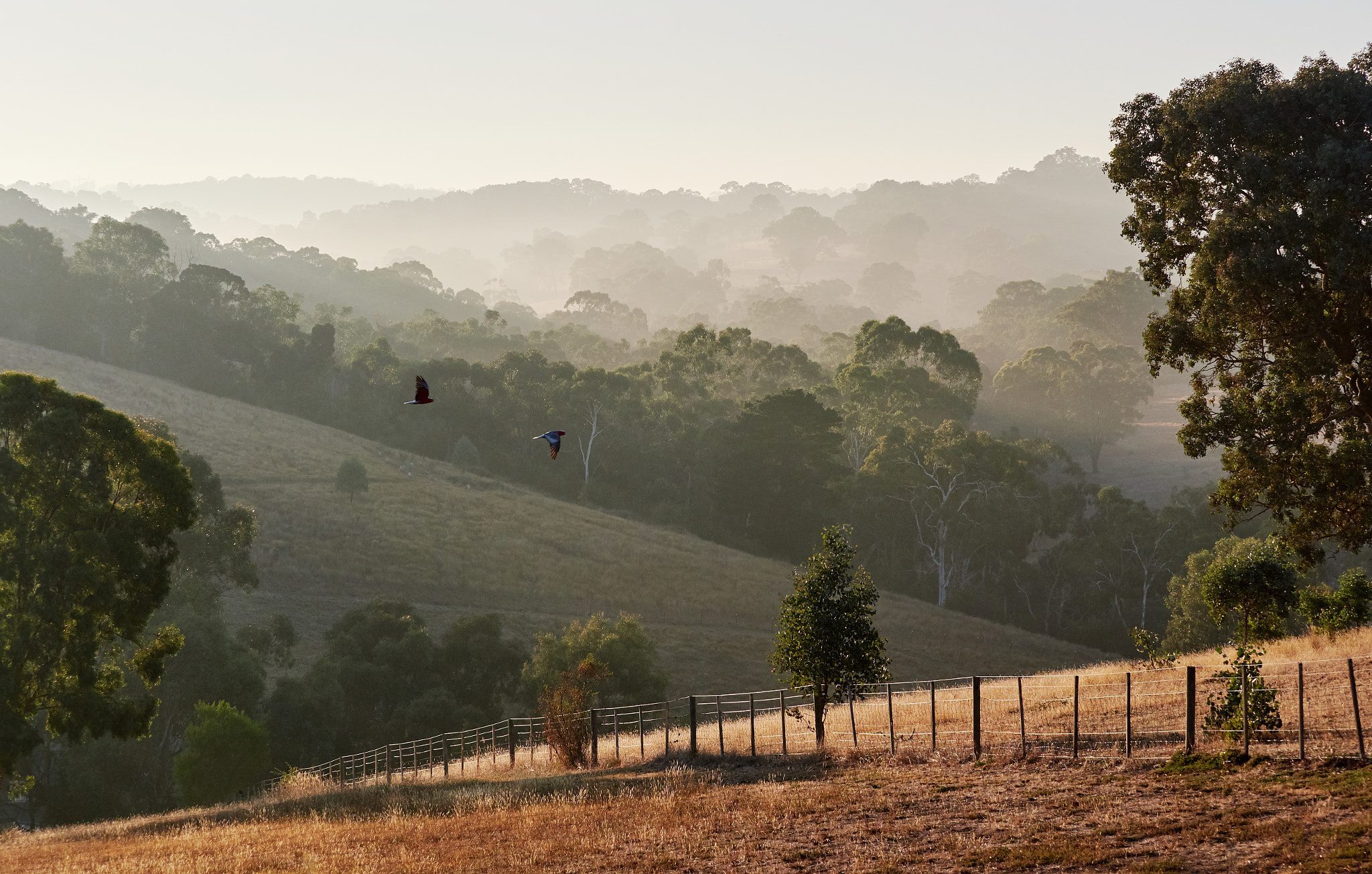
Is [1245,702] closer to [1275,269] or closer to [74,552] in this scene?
[1275,269]

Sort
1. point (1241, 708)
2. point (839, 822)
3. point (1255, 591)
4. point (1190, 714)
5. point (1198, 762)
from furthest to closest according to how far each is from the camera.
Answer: point (1255, 591) < point (1241, 708) < point (1190, 714) < point (1198, 762) < point (839, 822)

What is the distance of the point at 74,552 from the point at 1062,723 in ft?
75.9

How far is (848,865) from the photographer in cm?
1246

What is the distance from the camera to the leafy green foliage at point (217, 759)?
38.0 metres

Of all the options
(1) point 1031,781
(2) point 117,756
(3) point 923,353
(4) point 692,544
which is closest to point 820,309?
(3) point 923,353

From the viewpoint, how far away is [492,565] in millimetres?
64625

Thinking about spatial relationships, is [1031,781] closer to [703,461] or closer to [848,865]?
A: [848,865]

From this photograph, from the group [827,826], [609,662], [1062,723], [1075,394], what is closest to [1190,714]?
[1062,723]

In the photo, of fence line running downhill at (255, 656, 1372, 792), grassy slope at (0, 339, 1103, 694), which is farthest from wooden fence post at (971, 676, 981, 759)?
grassy slope at (0, 339, 1103, 694)

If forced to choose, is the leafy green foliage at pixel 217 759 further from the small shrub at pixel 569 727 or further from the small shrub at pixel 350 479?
the small shrub at pixel 350 479

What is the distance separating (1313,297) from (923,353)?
254ft

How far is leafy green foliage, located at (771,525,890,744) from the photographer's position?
2456 cm

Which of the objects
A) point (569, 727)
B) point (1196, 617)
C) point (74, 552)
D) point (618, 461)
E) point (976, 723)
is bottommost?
point (1196, 617)

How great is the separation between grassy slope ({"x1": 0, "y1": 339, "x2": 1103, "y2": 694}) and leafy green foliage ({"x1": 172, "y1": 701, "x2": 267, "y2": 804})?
13.3m
